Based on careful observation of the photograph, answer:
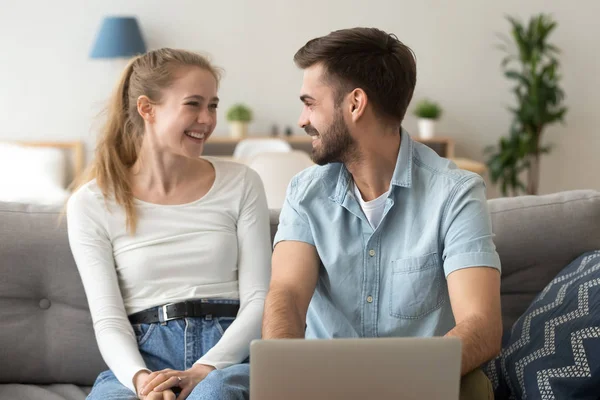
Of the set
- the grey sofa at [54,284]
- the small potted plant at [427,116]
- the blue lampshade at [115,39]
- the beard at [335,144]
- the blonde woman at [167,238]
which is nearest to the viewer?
the beard at [335,144]

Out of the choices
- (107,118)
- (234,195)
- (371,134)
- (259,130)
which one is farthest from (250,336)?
(259,130)

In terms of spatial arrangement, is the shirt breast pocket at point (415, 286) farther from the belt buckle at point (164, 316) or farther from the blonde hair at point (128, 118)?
the blonde hair at point (128, 118)

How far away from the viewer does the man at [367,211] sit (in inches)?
71.2

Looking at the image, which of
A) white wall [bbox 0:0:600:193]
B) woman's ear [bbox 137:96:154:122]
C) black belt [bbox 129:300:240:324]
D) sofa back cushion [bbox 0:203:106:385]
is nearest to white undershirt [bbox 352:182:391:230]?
black belt [bbox 129:300:240:324]

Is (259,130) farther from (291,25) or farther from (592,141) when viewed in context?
A: (592,141)

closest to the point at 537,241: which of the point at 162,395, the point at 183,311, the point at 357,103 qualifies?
the point at 357,103

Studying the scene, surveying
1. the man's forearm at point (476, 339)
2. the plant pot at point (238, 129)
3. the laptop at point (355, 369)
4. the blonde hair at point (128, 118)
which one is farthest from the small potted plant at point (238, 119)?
the laptop at point (355, 369)

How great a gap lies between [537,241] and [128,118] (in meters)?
1.13

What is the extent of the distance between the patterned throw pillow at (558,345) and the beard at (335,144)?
24.2 inches

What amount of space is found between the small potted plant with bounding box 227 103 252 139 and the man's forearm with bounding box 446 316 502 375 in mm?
4292

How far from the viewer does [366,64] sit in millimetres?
1869

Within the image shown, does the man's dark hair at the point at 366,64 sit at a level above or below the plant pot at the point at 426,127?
above

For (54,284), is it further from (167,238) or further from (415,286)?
(415,286)

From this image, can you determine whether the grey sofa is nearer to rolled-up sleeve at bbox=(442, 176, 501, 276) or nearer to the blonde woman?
the blonde woman
